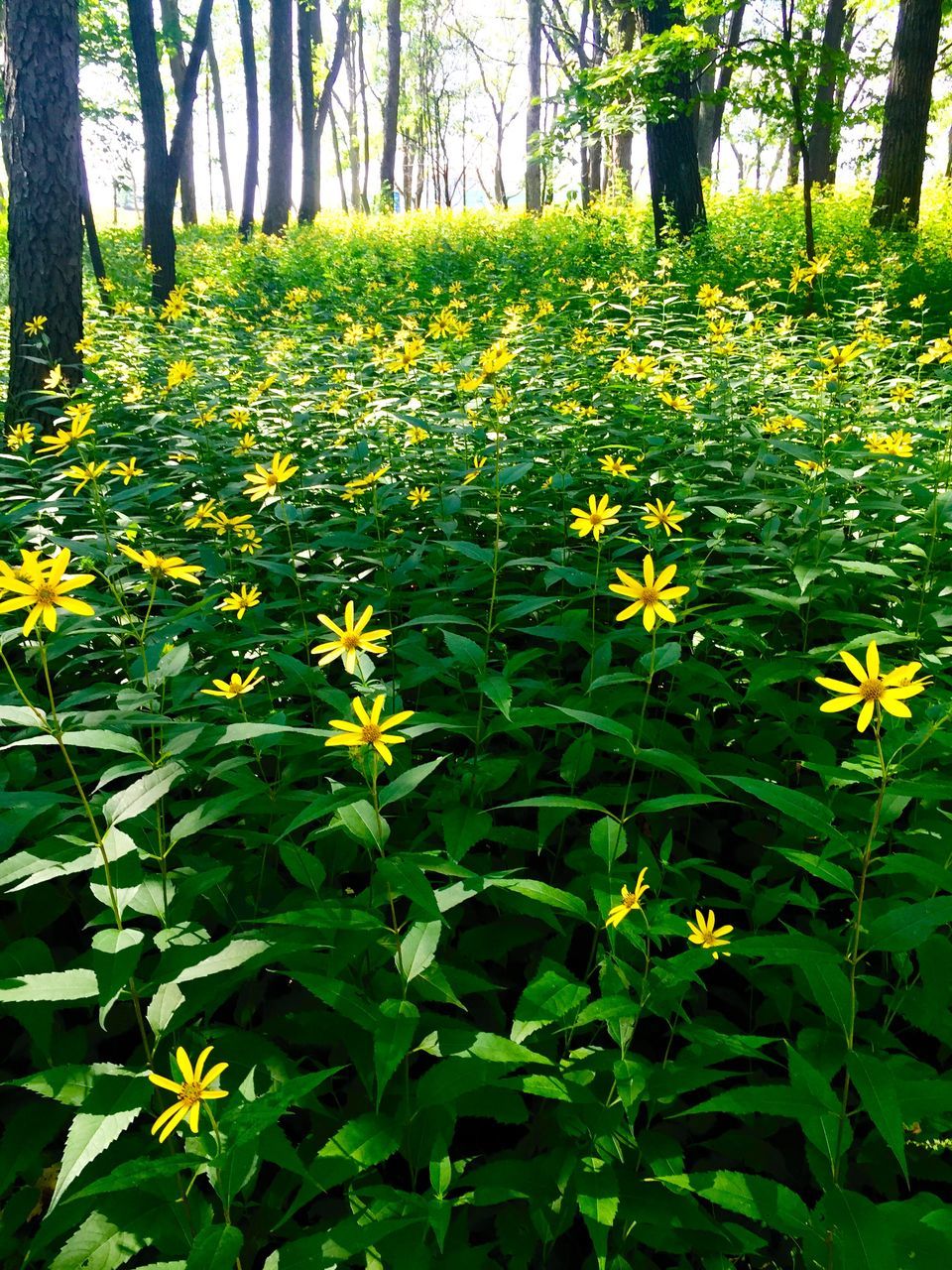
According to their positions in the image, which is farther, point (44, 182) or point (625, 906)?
point (44, 182)

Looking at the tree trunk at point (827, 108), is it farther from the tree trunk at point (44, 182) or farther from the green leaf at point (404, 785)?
the green leaf at point (404, 785)

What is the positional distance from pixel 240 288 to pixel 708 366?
8.12 meters

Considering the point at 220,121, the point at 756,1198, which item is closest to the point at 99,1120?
the point at 756,1198

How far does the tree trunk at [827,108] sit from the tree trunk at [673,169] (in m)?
1.26

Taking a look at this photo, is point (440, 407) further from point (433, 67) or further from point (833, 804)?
point (433, 67)

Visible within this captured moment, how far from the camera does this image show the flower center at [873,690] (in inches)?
40.6

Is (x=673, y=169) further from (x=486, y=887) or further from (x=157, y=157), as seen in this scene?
(x=486, y=887)

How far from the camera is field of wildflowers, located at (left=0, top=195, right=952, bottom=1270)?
1036 mm

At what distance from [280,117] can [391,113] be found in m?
4.51

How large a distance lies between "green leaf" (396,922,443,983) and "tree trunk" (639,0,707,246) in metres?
8.82

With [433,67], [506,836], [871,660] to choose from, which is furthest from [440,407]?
[433,67]

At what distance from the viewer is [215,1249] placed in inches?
34.3

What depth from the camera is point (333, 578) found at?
6.99 feet

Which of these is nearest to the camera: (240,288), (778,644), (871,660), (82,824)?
(871,660)
